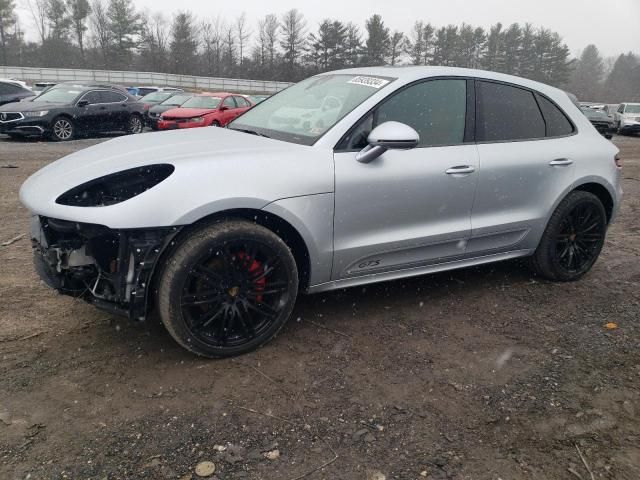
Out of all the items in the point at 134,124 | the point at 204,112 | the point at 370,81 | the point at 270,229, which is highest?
the point at 370,81

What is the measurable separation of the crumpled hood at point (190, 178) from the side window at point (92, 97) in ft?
39.3

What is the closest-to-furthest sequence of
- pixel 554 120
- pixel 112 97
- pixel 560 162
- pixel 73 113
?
pixel 560 162 → pixel 554 120 → pixel 73 113 → pixel 112 97

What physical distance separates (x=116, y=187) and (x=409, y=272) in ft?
6.21

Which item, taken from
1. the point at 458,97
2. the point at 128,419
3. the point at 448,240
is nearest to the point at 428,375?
the point at 448,240

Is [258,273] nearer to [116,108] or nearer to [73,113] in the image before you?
[73,113]

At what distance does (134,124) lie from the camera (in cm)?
1509

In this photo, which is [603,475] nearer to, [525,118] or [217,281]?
[217,281]

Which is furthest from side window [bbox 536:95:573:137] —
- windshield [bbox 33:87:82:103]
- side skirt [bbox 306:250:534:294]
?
windshield [bbox 33:87:82:103]

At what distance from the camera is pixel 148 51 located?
54.2 m

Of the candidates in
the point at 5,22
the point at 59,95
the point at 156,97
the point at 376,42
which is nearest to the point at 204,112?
the point at 59,95

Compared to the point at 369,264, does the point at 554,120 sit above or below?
above

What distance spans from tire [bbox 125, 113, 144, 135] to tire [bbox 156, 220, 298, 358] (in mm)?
13250

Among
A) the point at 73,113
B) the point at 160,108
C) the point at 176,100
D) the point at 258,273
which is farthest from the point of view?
the point at 176,100

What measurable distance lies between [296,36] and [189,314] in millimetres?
59658
